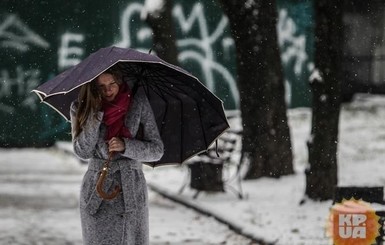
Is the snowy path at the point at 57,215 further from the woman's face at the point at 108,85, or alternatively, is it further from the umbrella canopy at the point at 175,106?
the woman's face at the point at 108,85

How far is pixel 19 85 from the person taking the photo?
76.3 ft

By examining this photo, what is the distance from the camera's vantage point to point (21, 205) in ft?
42.2

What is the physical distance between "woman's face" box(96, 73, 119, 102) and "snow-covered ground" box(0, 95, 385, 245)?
9.47 ft

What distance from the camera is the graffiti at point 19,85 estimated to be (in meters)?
23.2

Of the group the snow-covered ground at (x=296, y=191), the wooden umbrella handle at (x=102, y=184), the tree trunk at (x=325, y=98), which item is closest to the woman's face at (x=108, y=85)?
the wooden umbrella handle at (x=102, y=184)

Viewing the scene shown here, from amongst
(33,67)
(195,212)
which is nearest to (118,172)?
(195,212)

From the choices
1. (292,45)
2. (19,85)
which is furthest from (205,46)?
(19,85)

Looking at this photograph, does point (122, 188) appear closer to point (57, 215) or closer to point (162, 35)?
point (57, 215)

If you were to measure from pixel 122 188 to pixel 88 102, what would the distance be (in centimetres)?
56

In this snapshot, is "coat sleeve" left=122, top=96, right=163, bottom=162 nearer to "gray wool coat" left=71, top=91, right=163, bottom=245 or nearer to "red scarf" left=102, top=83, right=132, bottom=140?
"gray wool coat" left=71, top=91, right=163, bottom=245

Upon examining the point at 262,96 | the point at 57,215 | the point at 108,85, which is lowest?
the point at 57,215

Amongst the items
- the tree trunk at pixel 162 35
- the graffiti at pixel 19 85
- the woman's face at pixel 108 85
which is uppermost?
the tree trunk at pixel 162 35

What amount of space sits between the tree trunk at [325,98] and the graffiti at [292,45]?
13.3m

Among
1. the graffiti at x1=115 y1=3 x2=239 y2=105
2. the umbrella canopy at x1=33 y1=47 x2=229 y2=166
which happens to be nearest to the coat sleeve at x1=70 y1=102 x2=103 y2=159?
the umbrella canopy at x1=33 y1=47 x2=229 y2=166
